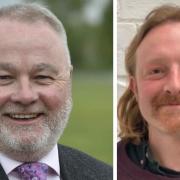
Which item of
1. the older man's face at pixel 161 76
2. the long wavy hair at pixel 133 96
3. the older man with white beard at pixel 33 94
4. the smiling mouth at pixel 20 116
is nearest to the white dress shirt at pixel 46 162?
the older man with white beard at pixel 33 94

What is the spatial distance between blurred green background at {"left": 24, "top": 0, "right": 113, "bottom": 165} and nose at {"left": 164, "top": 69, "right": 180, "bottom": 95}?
0.21 metres

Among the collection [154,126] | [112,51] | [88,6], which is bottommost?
[154,126]

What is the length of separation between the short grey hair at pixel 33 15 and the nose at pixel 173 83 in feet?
1.16

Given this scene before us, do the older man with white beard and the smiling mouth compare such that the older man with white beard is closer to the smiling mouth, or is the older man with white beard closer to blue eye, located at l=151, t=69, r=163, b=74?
the smiling mouth

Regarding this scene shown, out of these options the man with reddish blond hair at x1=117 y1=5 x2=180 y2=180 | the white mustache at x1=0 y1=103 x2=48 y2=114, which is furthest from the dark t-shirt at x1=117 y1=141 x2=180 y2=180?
the white mustache at x1=0 y1=103 x2=48 y2=114

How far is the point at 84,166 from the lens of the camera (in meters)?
1.65

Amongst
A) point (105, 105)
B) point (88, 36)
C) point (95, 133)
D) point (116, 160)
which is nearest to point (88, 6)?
point (88, 36)

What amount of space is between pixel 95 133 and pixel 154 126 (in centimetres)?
23

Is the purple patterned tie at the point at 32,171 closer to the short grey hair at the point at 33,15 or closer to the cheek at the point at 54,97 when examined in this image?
the cheek at the point at 54,97

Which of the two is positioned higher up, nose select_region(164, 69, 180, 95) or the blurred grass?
nose select_region(164, 69, 180, 95)

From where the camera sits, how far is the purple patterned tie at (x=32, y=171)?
5.18 ft

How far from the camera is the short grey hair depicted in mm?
1532

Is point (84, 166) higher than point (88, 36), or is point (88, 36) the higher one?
point (88, 36)

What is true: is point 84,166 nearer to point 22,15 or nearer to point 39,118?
point 39,118
